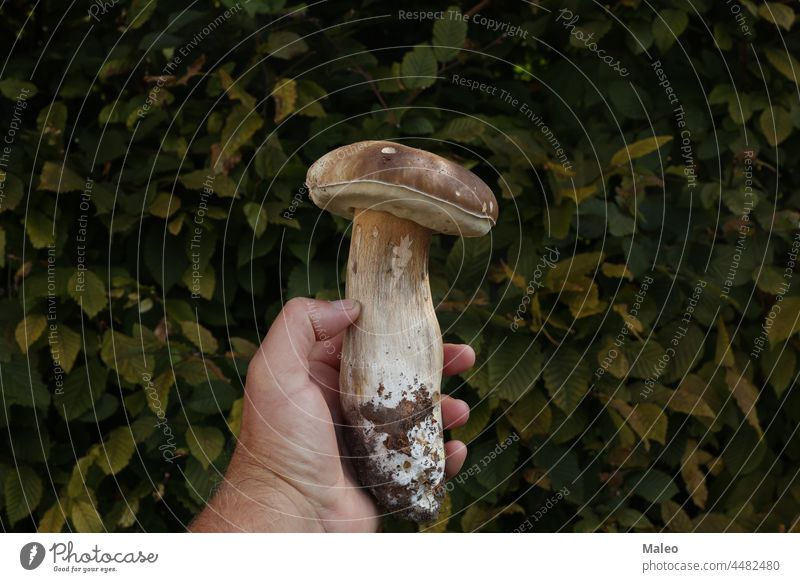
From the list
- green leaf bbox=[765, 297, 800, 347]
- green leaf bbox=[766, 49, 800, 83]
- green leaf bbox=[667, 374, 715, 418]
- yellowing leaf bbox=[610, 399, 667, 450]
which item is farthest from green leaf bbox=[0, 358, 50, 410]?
green leaf bbox=[766, 49, 800, 83]

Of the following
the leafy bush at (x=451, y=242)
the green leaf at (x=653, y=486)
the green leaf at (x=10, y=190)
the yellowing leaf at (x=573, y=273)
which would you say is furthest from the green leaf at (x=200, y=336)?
the green leaf at (x=653, y=486)

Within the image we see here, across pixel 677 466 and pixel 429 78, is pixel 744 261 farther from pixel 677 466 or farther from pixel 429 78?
pixel 429 78

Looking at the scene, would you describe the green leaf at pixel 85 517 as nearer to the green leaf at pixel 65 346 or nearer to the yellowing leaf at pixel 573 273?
the green leaf at pixel 65 346

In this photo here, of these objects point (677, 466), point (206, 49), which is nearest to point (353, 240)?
point (206, 49)

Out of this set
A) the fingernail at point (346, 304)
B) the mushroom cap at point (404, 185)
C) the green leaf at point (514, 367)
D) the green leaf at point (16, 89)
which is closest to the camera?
the mushroom cap at point (404, 185)

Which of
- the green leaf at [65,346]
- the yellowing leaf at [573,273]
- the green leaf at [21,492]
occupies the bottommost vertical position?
the green leaf at [21,492]

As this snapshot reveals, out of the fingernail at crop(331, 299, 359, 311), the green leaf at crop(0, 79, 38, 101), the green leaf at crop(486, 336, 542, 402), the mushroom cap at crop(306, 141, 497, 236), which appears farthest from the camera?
the green leaf at crop(0, 79, 38, 101)

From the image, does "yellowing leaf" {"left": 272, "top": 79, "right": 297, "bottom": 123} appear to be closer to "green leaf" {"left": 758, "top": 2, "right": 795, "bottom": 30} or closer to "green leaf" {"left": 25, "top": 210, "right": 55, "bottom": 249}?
"green leaf" {"left": 25, "top": 210, "right": 55, "bottom": 249}
